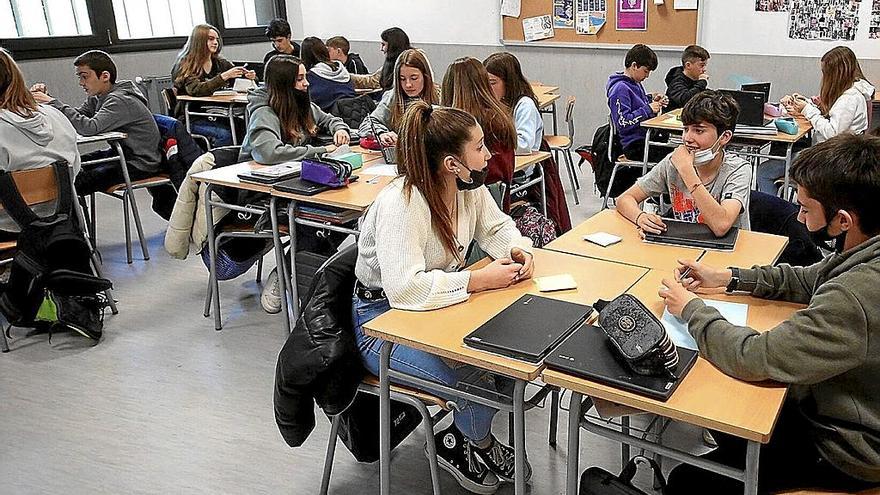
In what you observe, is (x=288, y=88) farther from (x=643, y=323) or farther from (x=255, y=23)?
(x=255, y=23)

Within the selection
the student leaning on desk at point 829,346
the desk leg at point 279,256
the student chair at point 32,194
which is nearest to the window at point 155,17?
the student chair at point 32,194

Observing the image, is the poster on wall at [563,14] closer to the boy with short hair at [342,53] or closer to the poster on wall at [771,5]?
the poster on wall at [771,5]

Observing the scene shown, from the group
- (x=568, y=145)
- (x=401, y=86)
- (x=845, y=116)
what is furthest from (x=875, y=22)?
(x=401, y=86)

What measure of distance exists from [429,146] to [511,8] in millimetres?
5581

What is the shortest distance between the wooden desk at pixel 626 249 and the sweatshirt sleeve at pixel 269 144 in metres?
1.60

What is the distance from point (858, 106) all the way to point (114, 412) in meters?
4.38

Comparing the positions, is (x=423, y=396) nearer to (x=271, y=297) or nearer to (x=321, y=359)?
(x=321, y=359)

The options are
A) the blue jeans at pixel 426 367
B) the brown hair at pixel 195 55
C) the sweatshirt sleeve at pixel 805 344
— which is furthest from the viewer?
the brown hair at pixel 195 55

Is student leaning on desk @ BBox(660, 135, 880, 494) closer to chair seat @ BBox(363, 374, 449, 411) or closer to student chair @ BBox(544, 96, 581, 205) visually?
chair seat @ BBox(363, 374, 449, 411)

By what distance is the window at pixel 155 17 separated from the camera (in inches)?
263

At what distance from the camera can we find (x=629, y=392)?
1.38 m

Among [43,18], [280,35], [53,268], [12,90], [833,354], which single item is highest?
[43,18]

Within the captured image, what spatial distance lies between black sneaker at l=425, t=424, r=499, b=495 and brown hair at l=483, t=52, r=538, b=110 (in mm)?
2204

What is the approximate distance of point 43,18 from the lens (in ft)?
20.2
